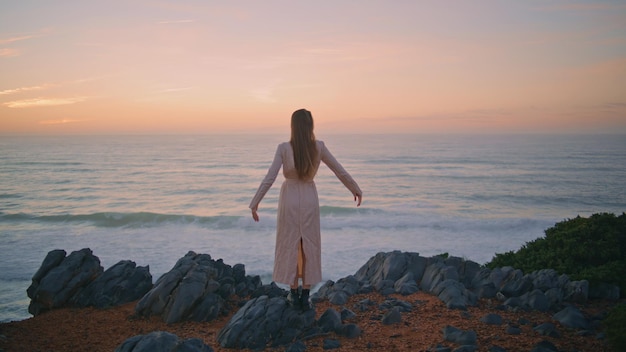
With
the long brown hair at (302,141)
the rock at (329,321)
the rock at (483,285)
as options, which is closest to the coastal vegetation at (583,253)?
the rock at (483,285)

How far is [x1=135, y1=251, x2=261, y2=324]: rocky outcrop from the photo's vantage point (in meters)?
6.88

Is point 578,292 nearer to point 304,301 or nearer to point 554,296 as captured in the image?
point 554,296

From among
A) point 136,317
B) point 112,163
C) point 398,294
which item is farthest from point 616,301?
point 112,163

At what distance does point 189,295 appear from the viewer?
6957mm

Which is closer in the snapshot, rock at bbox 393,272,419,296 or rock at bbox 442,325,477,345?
rock at bbox 442,325,477,345

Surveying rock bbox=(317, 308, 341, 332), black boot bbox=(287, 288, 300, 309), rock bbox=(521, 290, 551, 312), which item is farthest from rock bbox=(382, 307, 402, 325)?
rock bbox=(521, 290, 551, 312)

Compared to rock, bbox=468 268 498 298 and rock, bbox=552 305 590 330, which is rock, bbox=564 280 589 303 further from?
rock, bbox=468 268 498 298

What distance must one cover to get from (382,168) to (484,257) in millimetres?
31578

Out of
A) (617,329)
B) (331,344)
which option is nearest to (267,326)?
(331,344)

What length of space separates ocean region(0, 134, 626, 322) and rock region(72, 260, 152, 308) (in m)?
3.53

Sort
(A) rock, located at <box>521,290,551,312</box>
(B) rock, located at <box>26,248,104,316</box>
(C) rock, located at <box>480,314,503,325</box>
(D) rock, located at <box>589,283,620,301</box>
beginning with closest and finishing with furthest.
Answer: (C) rock, located at <box>480,314,503,325</box> → (A) rock, located at <box>521,290,551,312</box> → (D) rock, located at <box>589,283,620,301</box> → (B) rock, located at <box>26,248,104,316</box>

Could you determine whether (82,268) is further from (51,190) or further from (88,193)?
(51,190)

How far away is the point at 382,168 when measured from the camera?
48438 millimetres

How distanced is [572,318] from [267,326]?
416cm
